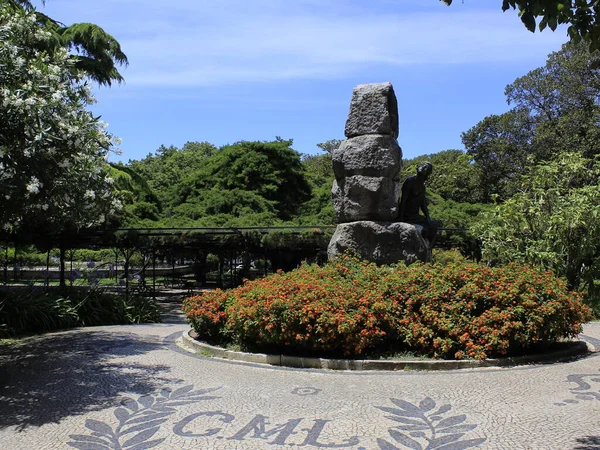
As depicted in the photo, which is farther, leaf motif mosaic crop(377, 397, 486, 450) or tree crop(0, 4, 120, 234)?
tree crop(0, 4, 120, 234)

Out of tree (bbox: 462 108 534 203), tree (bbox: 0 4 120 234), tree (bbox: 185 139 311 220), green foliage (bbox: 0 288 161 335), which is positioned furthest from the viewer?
tree (bbox: 462 108 534 203)

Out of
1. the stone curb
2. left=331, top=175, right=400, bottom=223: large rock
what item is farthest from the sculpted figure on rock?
the stone curb

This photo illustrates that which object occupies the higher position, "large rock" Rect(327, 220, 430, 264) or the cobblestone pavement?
"large rock" Rect(327, 220, 430, 264)

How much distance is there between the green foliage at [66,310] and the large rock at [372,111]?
7.61 m

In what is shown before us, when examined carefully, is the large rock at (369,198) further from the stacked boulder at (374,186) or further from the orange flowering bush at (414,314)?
the orange flowering bush at (414,314)

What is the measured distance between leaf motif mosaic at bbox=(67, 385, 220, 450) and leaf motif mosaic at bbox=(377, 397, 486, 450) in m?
2.08

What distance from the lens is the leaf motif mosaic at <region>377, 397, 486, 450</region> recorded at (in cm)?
494

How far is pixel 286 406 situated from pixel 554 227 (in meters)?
11.3

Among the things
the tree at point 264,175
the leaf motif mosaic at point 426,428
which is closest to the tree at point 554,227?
the tree at point 264,175

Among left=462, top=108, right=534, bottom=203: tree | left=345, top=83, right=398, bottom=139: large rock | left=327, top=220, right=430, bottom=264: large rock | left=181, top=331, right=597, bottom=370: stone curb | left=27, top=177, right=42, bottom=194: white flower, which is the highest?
left=462, top=108, right=534, bottom=203: tree

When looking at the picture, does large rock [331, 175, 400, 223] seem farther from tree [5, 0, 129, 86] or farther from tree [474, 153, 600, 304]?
tree [5, 0, 129, 86]

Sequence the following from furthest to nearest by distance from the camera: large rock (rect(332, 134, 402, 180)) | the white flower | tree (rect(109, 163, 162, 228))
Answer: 1. tree (rect(109, 163, 162, 228))
2. large rock (rect(332, 134, 402, 180))
3. the white flower

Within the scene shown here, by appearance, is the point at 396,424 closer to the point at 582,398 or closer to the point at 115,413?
the point at 582,398

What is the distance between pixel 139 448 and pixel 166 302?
17686 mm
